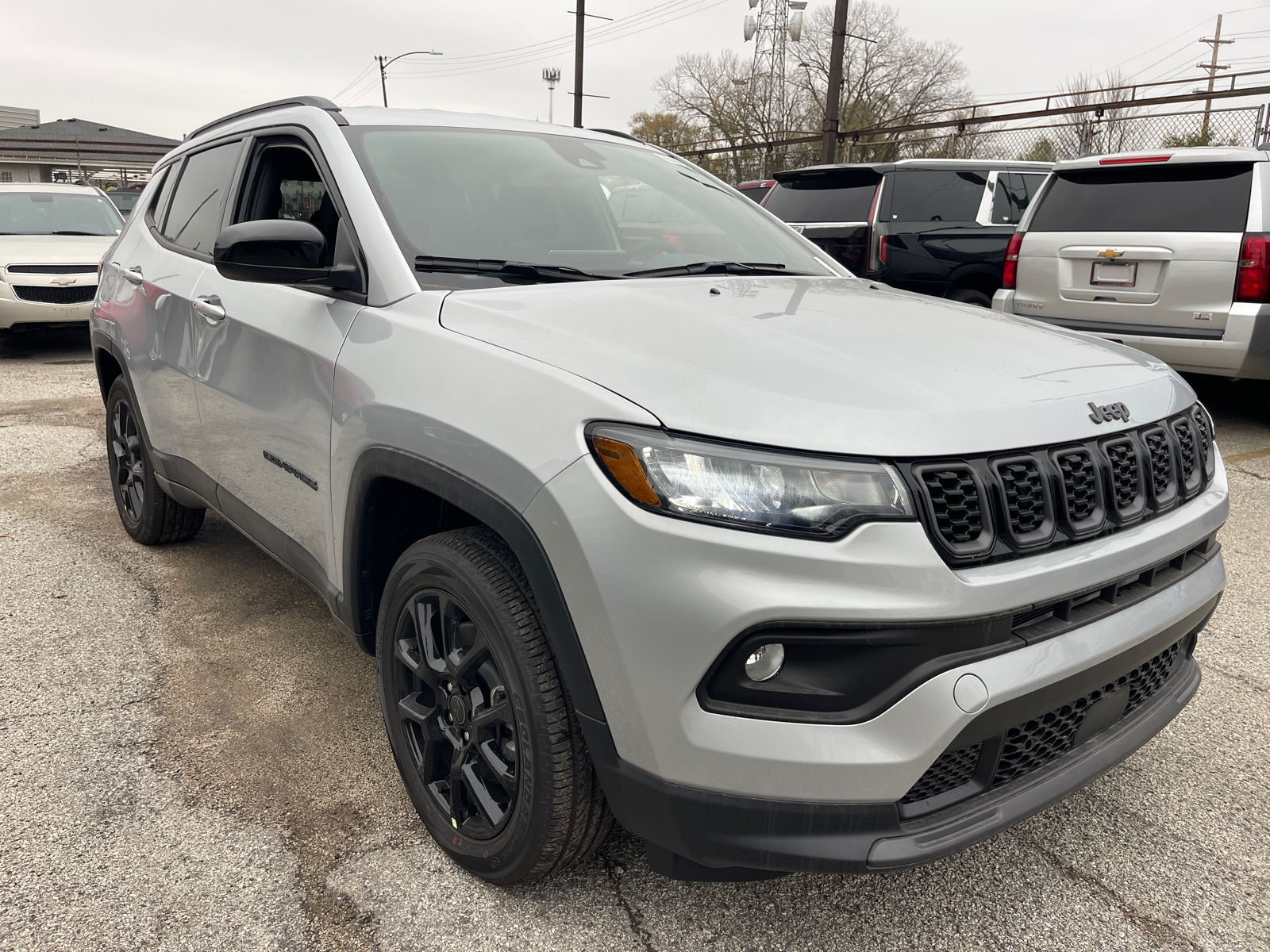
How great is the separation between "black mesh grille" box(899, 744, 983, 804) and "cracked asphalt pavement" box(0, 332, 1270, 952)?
492 mm

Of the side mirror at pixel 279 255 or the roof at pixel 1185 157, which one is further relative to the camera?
the roof at pixel 1185 157

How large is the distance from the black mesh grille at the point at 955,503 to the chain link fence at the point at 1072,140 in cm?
1154

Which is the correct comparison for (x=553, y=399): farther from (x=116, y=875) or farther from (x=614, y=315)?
(x=116, y=875)

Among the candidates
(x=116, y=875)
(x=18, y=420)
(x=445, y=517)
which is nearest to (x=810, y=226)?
(x=18, y=420)

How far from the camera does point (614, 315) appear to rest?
6.89ft

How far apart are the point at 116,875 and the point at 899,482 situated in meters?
1.95

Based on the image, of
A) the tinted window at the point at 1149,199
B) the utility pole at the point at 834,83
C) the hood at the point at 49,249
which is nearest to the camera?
the tinted window at the point at 1149,199

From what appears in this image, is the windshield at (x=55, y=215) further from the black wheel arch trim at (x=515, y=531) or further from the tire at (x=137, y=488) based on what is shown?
the black wheel arch trim at (x=515, y=531)

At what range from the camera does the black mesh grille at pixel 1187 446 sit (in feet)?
6.98

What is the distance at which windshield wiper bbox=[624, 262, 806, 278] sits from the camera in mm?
2625

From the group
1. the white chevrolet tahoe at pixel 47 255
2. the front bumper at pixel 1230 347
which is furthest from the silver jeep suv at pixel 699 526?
the white chevrolet tahoe at pixel 47 255

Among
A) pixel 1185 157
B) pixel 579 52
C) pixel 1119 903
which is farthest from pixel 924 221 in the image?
pixel 579 52

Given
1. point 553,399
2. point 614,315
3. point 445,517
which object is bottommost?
point 445,517

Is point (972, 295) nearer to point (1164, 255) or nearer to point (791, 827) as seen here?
point (1164, 255)
